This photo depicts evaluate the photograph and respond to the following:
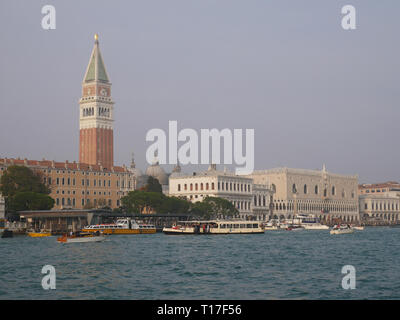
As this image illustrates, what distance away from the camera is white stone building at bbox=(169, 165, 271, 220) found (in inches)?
5305

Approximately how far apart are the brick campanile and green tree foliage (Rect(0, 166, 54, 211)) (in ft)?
102

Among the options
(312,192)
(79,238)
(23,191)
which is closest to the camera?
(79,238)

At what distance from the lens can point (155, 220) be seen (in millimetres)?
104750

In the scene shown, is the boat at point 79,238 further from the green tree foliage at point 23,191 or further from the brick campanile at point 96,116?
the brick campanile at point 96,116

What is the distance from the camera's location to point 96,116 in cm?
13350

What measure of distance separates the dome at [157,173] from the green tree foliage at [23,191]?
182ft

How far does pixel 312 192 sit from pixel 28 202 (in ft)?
292

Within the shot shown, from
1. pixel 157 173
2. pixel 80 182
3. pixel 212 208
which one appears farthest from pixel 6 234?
pixel 157 173

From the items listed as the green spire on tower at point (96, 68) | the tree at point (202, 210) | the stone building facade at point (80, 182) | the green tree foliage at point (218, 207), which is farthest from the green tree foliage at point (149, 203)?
the green spire on tower at point (96, 68)

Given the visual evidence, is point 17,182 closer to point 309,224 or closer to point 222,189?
point 222,189

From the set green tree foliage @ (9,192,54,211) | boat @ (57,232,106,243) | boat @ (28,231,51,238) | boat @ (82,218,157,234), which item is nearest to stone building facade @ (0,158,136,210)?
green tree foliage @ (9,192,54,211)

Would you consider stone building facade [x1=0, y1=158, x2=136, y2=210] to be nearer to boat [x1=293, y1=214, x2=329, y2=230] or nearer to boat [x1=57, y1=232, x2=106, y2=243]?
boat [x1=293, y1=214, x2=329, y2=230]
